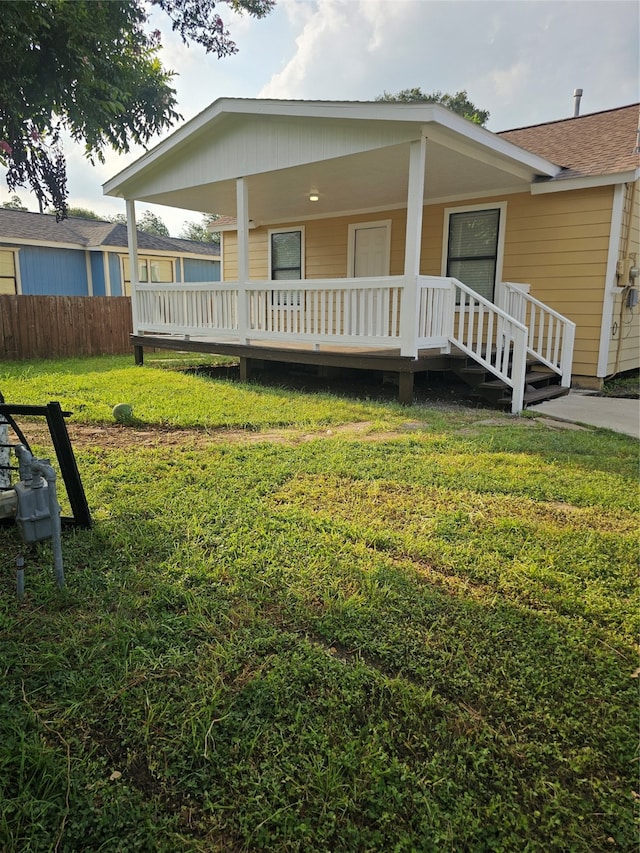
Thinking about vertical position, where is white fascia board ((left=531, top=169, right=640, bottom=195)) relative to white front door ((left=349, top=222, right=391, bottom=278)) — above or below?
above

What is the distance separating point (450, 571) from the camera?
2.40 meters

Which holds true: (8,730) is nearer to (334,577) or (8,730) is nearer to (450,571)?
(334,577)

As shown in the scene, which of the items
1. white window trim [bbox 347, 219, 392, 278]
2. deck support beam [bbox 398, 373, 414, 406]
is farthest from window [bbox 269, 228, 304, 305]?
deck support beam [bbox 398, 373, 414, 406]

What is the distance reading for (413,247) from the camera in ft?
19.4

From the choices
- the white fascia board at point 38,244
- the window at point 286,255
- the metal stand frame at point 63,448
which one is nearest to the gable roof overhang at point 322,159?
the window at point 286,255

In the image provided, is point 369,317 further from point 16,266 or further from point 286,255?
point 16,266

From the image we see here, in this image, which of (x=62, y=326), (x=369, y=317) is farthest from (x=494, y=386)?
(x=62, y=326)

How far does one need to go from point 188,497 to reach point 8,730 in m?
1.80

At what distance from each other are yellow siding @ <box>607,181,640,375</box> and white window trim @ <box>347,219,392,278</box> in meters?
3.68

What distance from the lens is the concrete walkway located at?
5.41m

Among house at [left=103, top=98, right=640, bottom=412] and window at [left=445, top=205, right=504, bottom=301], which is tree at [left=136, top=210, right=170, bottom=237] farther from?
window at [left=445, top=205, right=504, bottom=301]

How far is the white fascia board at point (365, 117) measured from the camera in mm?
5539

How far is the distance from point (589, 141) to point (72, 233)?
1723 centimetres

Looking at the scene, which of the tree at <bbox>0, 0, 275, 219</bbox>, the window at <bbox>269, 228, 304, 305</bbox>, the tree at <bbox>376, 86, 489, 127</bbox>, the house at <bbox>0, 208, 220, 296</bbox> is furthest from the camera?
the tree at <bbox>376, 86, 489, 127</bbox>
